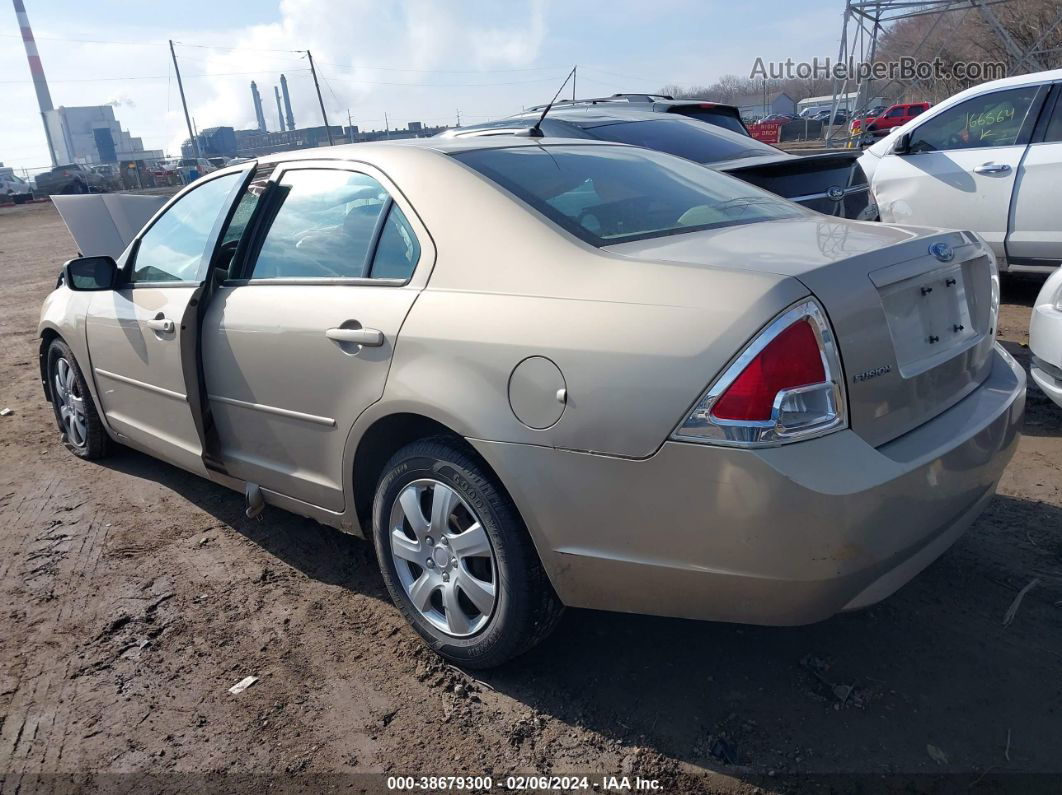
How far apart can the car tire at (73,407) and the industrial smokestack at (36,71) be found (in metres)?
131

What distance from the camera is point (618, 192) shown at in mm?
2934

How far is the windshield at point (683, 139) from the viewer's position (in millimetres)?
5844

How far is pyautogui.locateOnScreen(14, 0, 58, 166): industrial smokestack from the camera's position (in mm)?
121000

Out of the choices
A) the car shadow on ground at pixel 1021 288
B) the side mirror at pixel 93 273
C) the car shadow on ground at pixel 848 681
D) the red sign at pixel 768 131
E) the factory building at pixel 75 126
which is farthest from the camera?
the factory building at pixel 75 126

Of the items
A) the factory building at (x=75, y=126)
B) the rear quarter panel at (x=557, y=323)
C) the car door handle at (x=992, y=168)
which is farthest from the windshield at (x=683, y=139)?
the factory building at (x=75, y=126)

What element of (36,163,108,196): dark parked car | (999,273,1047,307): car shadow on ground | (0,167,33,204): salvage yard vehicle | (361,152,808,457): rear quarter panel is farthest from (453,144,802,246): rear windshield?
(0,167,33,204): salvage yard vehicle

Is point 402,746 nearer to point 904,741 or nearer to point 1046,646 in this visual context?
point 904,741

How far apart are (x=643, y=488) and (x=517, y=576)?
21.2 inches

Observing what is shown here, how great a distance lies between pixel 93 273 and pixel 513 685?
290cm

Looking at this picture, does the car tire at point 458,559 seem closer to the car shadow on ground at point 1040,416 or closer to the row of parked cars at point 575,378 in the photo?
the row of parked cars at point 575,378

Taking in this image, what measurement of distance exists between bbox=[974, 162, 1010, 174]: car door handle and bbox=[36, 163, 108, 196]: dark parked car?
4238 cm

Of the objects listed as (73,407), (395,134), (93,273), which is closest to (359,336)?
(93,273)

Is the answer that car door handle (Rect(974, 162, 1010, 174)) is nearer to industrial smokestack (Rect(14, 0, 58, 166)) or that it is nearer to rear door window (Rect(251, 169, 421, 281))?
rear door window (Rect(251, 169, 421, 281))

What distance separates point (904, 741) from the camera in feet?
7.32
